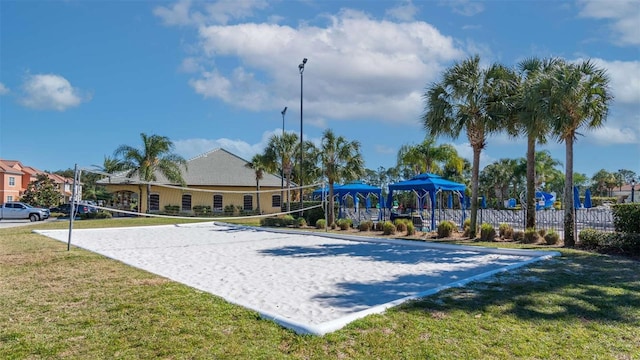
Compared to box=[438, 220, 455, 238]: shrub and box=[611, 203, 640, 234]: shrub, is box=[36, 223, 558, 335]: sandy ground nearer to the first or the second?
box=[438, 220, 455, 238]: shrub

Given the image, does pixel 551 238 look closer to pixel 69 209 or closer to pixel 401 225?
pixel 401 225

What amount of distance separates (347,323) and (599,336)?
2814mm

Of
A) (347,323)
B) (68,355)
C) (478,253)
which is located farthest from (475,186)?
(68,355)

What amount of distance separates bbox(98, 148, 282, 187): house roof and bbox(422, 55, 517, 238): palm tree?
24.1 m

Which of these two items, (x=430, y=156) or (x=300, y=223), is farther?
(x=430, y=156)

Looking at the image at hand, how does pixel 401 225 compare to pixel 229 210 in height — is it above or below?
below

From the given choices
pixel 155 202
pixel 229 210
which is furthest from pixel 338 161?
pixel 155 202

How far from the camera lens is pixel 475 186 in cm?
1562

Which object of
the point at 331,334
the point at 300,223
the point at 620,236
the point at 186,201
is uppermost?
the point at 186,201

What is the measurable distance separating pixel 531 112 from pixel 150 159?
1054 inches

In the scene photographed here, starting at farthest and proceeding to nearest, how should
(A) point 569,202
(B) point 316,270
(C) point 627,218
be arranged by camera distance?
(A) point 569,202 < (C) point 627,218 < (B) point 316,270

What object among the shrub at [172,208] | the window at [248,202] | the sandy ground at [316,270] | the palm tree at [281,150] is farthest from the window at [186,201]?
the sandy ground at [316,270]

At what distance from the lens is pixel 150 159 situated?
3206cm

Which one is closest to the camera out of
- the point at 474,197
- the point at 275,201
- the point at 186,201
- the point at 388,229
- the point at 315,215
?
the point at 474,197
